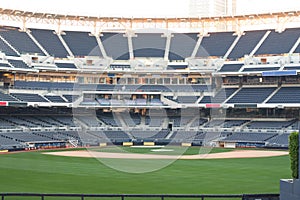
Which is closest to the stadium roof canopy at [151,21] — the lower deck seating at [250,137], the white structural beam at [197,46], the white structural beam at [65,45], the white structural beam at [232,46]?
the white structural beam at [65,45]

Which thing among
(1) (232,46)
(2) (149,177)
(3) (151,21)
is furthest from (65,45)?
(2) (149,177)

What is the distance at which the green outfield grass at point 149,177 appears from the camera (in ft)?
114

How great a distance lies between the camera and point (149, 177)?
1665 inches

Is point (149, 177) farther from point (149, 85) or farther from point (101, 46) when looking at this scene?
point (101, 46)

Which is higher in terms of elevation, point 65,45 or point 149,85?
point 65,45

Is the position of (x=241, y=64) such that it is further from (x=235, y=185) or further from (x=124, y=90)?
(x=235, y=185)

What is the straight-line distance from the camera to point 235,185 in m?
36.5

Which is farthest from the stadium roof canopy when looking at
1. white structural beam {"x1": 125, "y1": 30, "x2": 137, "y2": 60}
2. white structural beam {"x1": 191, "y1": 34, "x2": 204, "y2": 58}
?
white structural beam {"x1": 191, "y1": 34, "x2": 204, "y2": 58}

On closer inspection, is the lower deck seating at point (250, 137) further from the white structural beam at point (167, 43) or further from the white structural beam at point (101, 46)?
the white structural beam at point (101, 46)

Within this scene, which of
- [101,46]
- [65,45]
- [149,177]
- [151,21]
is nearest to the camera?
[149,177]

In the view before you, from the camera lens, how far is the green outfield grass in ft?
114

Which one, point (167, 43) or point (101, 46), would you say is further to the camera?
point (167, 43)

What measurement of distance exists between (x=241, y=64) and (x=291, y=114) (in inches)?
557

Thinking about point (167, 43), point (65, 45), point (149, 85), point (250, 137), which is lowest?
point (250, 137)
